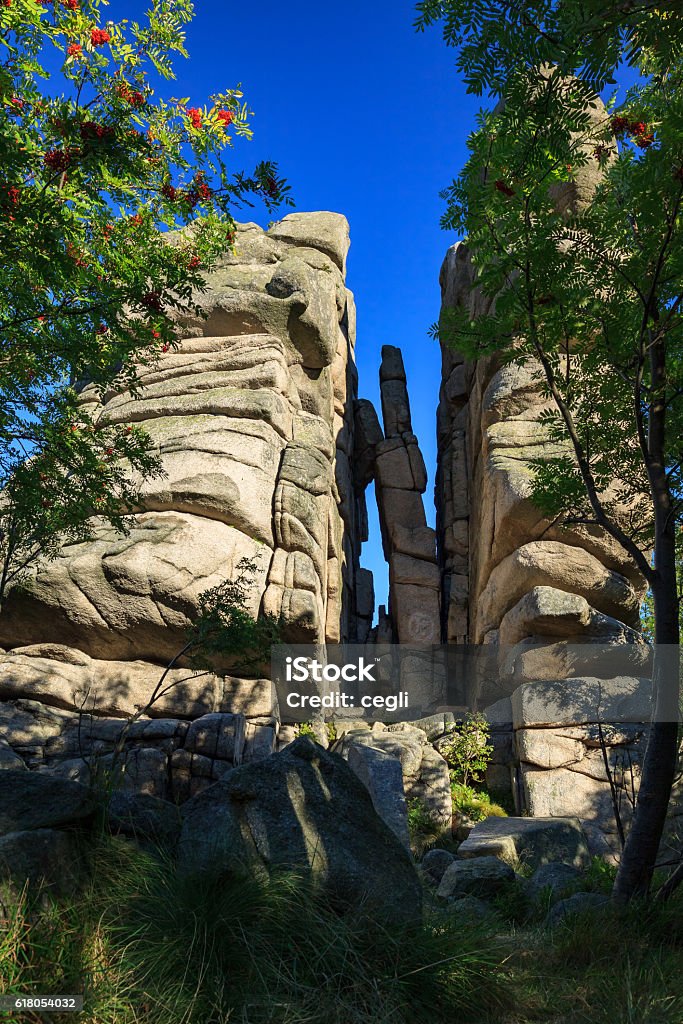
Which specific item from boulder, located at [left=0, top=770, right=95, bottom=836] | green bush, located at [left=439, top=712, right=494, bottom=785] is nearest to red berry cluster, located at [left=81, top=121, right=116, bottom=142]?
boulder, located at [left=0, top=770, right=95, bottom=836]

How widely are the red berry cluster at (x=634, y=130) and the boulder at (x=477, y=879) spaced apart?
8566 mm

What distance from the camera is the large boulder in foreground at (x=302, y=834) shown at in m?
5.12

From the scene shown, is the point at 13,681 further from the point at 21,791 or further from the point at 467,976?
the point at 467,976

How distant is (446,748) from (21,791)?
15.0 meters

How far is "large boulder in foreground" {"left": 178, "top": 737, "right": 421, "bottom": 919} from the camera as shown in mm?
5125

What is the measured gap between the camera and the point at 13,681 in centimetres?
1612

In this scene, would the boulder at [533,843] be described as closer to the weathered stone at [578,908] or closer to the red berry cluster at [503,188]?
the weathered stone at [578,908]

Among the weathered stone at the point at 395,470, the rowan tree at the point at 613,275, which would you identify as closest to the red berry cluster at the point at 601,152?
the rowan tree at the point at 613,275

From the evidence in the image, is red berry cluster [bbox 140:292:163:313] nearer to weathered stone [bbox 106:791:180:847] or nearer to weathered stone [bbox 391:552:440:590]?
weathered stone [bbox 106:791:180:847]

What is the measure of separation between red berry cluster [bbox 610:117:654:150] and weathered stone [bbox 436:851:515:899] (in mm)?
8566

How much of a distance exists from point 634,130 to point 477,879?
873 cm

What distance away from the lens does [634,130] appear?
24.3ft

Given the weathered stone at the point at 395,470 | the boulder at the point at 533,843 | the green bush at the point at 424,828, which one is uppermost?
the weathered stone at the point at 395,470

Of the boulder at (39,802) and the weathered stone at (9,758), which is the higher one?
the boulder at (39,802)
